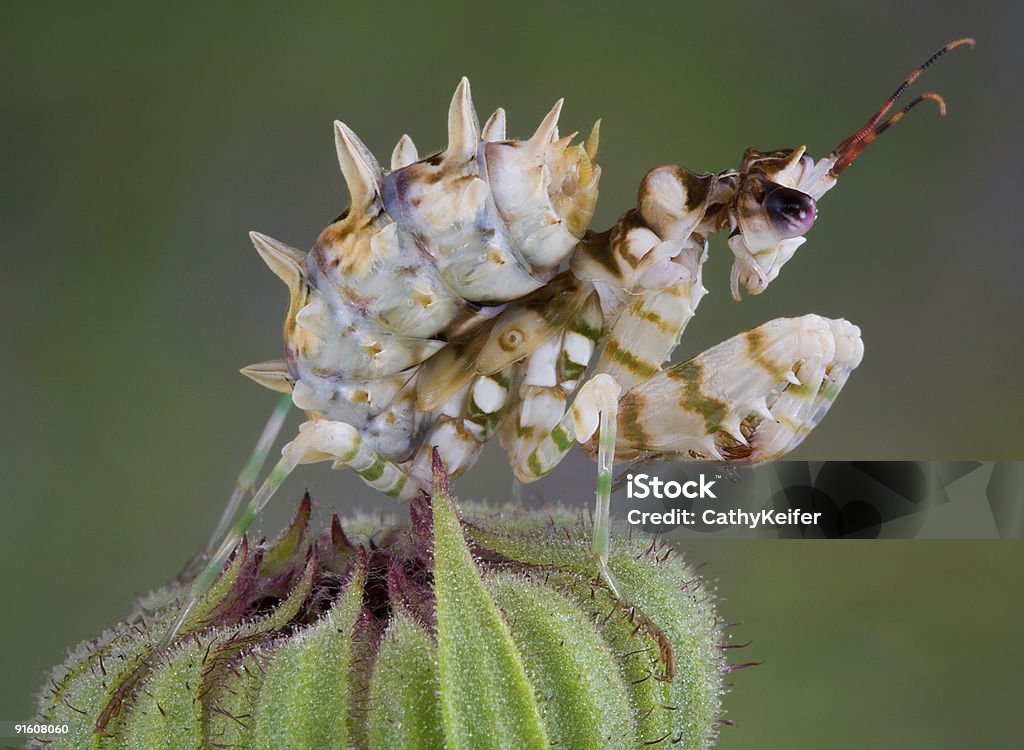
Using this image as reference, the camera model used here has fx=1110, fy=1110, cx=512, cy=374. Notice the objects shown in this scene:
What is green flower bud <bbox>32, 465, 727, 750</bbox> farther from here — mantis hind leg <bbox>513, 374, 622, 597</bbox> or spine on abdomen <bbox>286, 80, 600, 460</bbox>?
spine on abdomen <bbox>286, 80, 600, 460</bbox>

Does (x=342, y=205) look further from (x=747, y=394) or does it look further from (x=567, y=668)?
(x=567, y=668)

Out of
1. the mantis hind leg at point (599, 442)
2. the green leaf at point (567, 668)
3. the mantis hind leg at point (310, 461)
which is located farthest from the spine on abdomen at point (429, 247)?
the green leaf at point (567, 668)


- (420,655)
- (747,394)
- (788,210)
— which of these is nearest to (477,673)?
(420,655)

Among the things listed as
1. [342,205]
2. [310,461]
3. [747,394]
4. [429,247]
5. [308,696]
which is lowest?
[308,696]

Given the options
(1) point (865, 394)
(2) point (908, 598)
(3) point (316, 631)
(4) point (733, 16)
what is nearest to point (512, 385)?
(3) point (316, 631)

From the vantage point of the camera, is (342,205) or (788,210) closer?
(788,210)

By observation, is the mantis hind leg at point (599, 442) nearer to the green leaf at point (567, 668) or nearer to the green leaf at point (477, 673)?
the green leaf at point (567, 668)

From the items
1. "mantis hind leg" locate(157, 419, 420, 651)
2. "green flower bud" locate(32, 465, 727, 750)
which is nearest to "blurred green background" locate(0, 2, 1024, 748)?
"mantis hind leg" locate(157, 419, 420, 651)
